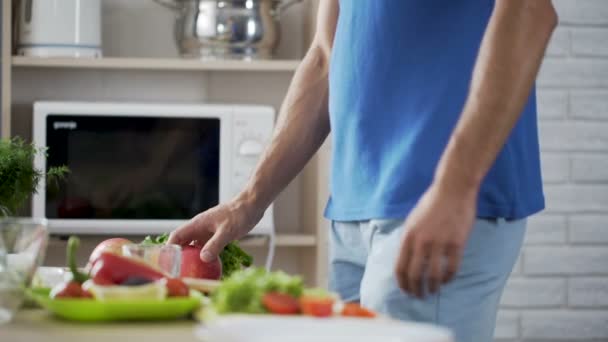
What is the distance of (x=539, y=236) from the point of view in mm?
2783

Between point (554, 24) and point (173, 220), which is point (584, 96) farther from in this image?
point (554, 24)

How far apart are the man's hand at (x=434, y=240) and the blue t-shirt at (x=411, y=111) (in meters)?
0.18

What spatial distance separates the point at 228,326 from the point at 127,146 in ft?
6.14

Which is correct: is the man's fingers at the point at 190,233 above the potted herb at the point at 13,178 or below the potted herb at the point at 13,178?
below

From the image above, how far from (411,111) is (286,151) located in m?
0.30

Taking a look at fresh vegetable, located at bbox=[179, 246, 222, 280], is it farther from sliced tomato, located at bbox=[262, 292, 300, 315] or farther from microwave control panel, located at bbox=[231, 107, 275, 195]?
microwave control panel, located at bbox=[231, 107, 275, 195]

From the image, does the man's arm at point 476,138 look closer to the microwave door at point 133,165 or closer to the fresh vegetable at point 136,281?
the fresh vegetable at point 136,281

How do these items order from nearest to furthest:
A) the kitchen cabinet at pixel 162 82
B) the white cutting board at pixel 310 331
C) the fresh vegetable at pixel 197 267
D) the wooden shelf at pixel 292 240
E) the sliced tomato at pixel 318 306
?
the white cutting board at pixel 310 331 → the sliced tomato at pixel 318 306 → the fresh vegetable at pixel 197 267 → the wooden shelf at pixel 292 240 → the kitchen cabinet at pixel 162 82

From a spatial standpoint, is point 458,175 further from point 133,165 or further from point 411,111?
point 133,165

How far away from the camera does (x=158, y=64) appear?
2789 mm

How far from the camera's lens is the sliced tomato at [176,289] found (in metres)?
1.09

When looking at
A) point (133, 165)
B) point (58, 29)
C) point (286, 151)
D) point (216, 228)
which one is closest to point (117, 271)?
point (216, 228)

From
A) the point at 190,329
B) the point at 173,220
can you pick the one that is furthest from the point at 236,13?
the point at 190,329

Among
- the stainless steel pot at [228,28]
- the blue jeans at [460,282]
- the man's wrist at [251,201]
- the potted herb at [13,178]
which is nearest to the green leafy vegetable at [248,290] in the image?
the blue jeans at [460,282]
